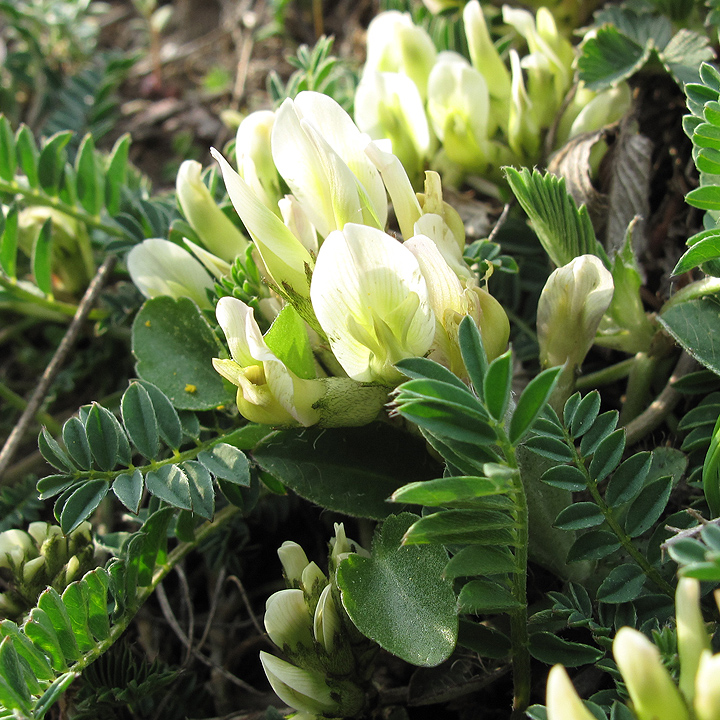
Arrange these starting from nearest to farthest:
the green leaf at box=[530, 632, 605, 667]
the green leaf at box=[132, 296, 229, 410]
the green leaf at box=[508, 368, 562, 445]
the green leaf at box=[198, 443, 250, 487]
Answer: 1. the green leaf at box=[508, 368, 562, 445]
2. the green leaf at box=[530, 632, 605, 667]
3. the green leaf at box=[198, 443, 250, 487]
4. the green leaf at box=[132, 296, 229, 410]

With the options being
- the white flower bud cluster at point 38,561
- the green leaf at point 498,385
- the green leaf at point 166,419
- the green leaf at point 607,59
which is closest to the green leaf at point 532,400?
the green leaf at point 498,385

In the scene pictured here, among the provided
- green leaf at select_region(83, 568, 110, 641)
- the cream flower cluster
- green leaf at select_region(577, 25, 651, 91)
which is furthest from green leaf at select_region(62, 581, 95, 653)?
green leaf at select_region(577, 25, 651, 91)

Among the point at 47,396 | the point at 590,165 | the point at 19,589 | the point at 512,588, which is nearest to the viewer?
the point at 512,588

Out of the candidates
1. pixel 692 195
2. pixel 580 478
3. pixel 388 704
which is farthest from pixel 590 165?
pixel 388 704

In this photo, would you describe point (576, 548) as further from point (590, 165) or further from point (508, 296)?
point (590, 165)

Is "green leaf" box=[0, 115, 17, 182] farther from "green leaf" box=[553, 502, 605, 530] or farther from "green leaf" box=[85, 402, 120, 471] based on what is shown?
"green leaf" box=[553, 502, 605, 530]

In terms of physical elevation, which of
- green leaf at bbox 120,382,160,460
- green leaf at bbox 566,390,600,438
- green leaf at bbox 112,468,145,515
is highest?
green leaf at bbox 120,382,160,460
